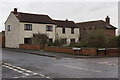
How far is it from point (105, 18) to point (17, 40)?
2622 cm

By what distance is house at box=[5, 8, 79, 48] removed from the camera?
39.5 metres

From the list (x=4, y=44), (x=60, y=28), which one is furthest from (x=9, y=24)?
(x=60, y=28)

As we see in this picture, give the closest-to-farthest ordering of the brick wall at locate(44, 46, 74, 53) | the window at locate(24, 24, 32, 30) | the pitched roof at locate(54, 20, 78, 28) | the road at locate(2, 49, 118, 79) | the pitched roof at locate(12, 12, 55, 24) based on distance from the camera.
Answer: the road at locate(2, 49, 118, 79)
the brick wall at locate(44, 46, 74, 53)
the window at locate(24, 24, 32, 30)
the pitched roof at locate(12, 12, 55, 24)
the pitched roof at locate(54, 20, 78, 28)

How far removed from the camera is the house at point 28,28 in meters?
39.5

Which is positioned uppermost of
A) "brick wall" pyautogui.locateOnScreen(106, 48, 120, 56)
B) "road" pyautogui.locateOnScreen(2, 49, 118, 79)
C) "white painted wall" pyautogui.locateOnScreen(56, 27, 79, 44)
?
"white painted wall" pyautogui.locateOnScreen(56, 27, 79, 44)

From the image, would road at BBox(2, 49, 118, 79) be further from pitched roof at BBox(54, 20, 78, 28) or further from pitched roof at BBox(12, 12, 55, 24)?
pitched roof at BBox(54, 20, 78, 28)

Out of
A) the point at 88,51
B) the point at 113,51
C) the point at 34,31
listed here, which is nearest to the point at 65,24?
the point at 34,31

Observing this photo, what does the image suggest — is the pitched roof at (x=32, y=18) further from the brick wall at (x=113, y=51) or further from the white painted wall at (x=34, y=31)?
the brick wall at (x=113, y=51)

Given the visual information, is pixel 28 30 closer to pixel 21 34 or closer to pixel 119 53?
pixel 21 34

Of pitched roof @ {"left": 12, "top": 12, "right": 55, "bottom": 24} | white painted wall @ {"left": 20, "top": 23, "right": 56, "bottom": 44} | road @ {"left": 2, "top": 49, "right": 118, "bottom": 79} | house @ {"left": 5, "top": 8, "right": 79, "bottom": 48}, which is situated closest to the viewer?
road @ {"left": 2, "top": 49, "right": 118, "bottom": 79}

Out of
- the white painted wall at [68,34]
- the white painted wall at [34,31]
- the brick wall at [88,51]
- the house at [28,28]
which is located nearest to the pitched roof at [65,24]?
the house at [28,28]

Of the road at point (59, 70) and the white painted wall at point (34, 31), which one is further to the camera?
the white painted wall at point (34, 31)

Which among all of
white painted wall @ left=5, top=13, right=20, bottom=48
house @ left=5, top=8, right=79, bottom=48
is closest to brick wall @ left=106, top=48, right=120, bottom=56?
house @ left=5, top=8, right=79, bottom=48

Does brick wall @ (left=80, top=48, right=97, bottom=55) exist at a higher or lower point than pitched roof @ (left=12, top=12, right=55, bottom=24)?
lower
